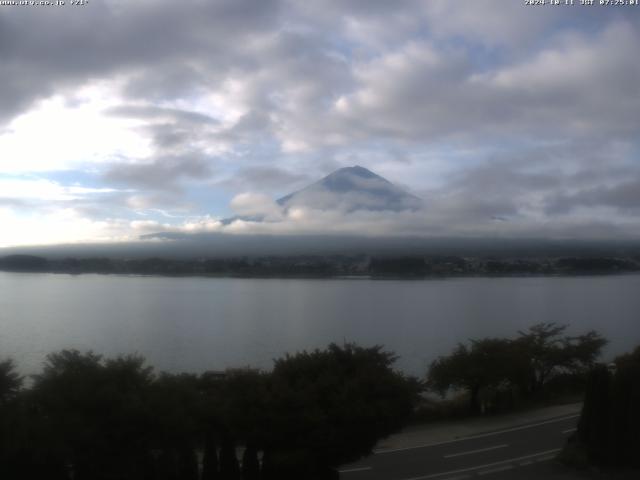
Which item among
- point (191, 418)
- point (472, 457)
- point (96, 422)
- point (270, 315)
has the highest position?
point (96, 422)

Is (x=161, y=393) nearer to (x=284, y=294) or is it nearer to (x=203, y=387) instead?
(x=203, y=387)

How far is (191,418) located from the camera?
786cm

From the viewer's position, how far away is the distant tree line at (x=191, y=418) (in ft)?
23.6

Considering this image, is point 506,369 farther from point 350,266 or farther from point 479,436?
point 350,266

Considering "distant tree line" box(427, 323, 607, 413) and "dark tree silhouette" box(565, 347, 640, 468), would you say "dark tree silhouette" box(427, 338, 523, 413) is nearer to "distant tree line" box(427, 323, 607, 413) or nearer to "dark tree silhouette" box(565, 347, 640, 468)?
"distant tree line" box(427, 323, 607, 413)

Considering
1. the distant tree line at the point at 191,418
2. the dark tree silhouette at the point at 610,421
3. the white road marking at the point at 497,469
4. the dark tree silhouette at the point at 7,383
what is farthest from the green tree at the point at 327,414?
the dark tree silhouette at the point at 7,383

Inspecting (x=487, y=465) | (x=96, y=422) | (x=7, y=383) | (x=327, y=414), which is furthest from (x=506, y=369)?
(x=7, y=383)

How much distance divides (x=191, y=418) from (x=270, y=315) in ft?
96.7

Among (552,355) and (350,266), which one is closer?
(552,355)

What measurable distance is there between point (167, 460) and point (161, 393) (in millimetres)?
864

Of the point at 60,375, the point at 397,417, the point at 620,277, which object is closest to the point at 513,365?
the point at 397,417

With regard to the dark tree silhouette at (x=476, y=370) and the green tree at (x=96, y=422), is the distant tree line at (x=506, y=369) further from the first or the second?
the green tree at (x=96, y=422)

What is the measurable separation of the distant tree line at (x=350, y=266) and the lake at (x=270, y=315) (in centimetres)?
151

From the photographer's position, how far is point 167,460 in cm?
781
